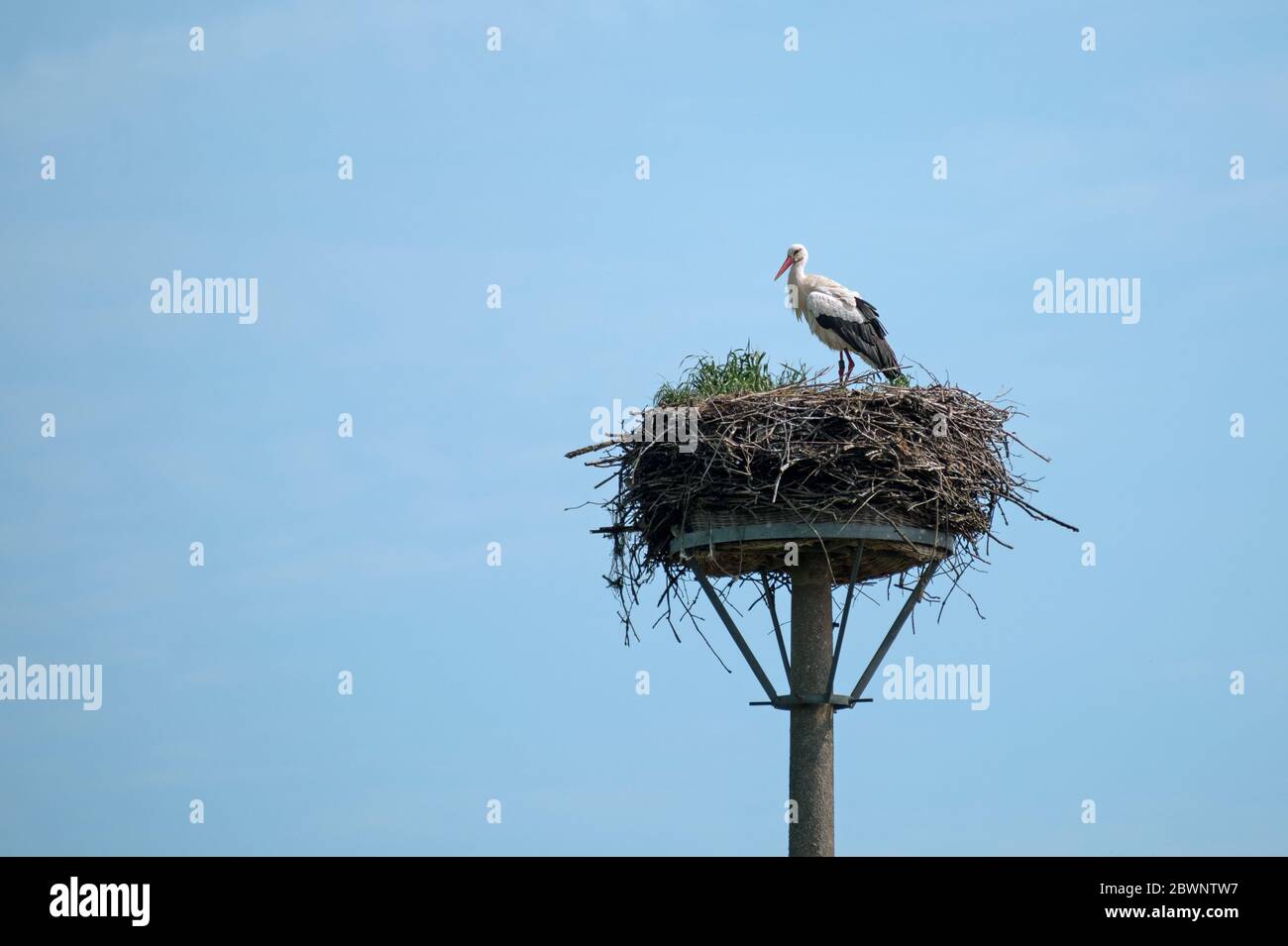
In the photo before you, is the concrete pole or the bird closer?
the concrete pole

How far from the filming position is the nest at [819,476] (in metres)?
16.2

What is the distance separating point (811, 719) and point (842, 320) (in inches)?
187

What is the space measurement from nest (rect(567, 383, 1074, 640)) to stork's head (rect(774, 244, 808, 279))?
455cm

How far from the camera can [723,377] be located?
693 inches

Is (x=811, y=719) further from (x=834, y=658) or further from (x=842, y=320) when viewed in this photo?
(x=842, y=320)

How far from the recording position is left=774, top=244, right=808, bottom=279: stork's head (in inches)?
838

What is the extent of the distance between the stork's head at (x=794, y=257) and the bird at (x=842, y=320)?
0.53 meters

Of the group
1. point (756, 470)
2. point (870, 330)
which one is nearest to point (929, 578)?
point (756, 470)

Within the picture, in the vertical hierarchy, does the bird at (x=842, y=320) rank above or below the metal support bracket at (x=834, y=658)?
above

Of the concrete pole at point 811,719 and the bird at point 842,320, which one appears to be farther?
the bird at point 842,320

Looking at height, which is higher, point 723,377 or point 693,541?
point 723,377

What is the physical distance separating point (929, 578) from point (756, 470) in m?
2.01

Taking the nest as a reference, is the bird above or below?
above
